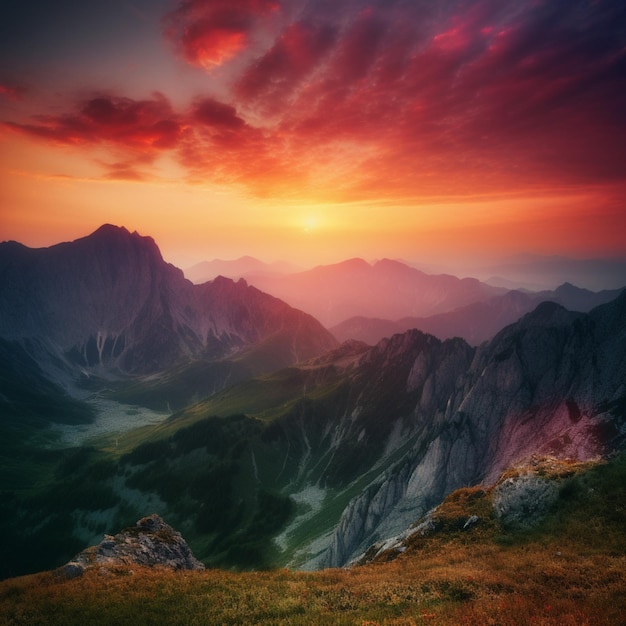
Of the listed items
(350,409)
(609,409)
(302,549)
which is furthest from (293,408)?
(609,409)

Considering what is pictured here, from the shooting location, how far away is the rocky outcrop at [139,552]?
33125 millimetres

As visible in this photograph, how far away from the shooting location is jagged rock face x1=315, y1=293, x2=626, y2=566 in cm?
8969

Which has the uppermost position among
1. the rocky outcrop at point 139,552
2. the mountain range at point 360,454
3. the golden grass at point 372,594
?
the golden grass at point 372,594

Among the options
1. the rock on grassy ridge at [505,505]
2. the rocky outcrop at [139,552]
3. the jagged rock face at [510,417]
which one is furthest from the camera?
the jagged rock face at [510,417]

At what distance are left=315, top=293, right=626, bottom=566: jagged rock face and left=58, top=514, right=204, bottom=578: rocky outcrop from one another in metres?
64.5

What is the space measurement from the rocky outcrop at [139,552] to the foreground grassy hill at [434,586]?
6.55 ft

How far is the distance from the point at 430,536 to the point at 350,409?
6347 inches

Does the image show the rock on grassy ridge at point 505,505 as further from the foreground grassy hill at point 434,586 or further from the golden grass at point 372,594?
the golden grass at point 372,594

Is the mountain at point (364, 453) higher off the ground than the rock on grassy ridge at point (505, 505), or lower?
lower

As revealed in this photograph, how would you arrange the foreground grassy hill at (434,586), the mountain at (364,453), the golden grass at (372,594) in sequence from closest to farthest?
the golden grass at (372,594) < the foreground grassy hill at (434,586) < the mountain at (364,453)

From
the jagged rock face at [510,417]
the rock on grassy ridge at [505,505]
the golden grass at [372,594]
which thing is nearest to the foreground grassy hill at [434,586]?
the golden grass at [372,594]

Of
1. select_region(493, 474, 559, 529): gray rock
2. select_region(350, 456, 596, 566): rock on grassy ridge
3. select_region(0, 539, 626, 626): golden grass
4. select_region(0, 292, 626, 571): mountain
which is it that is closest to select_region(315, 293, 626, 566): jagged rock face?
select_region(0, 292, 626, 571): mountain

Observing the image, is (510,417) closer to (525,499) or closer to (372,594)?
(525,499)

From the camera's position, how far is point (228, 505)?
153 metres
